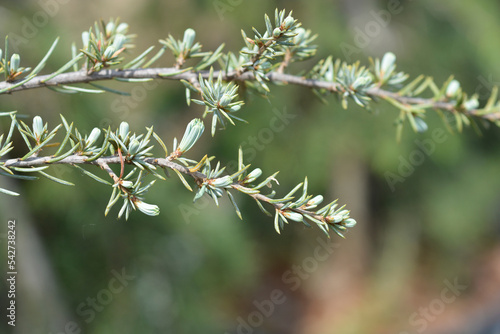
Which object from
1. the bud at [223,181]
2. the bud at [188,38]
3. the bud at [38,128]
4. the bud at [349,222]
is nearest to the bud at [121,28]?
the bud at [188,38]

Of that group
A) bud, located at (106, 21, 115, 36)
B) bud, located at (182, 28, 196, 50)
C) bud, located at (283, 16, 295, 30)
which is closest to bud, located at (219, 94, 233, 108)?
bud, located at (283, 16, 295, 30)

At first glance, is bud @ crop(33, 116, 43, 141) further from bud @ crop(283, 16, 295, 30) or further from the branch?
bud @ crop(283, 16, 295, 30)

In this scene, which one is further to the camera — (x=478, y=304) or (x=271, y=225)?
(x=271, y=225)

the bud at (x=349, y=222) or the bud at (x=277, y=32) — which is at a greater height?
the bud at (x=277, y=32)

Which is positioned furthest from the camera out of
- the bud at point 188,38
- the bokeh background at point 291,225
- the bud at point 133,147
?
the bokeh background at point 291,225

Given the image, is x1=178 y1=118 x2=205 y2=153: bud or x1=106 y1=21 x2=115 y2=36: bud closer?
x1=178 y1=118 x2=205 y2=153: bud

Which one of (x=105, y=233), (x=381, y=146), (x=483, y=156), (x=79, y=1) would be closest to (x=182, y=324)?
(x=105, y=233)

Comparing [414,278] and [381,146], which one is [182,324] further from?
[414,278]

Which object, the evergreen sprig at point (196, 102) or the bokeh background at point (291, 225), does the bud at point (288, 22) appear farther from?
the bokeh background at point (291, 225)
